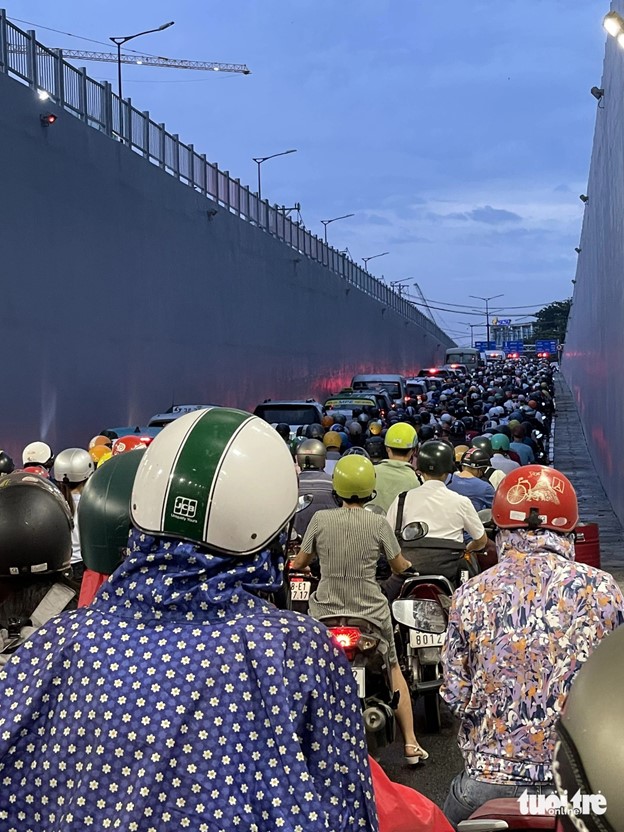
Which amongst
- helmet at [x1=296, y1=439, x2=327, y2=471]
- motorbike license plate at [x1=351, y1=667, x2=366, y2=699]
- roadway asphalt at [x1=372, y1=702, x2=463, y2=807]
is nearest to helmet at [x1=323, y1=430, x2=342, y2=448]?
helmet at [x1=296, y1=439, x2=327, y2=471]

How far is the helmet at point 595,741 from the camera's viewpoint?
1.45m

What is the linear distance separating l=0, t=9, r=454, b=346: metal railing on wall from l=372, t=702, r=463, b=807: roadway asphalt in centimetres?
1832

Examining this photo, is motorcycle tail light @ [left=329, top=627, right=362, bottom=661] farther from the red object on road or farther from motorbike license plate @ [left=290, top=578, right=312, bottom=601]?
the red object on road

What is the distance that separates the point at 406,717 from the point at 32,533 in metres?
3.07

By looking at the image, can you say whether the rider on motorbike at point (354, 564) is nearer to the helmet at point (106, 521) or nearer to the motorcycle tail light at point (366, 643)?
the motorcycle tail light at point (366, 643)

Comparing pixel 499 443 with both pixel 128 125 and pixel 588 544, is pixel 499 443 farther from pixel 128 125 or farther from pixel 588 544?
pixel 128 125

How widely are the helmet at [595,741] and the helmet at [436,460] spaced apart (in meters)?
6.43

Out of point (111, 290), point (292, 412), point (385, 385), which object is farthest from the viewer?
point (385, 385)

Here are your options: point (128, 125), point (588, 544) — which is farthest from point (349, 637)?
point (128, 125)

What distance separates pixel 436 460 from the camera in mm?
8078

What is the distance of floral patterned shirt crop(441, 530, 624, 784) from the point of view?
341 centimetres

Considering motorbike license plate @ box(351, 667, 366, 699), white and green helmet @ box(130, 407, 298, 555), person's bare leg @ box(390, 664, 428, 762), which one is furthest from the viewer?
person's bare leg @ box(390, 664, 428, 762)

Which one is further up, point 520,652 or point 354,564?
point 520,652

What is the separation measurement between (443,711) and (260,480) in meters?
6.06
